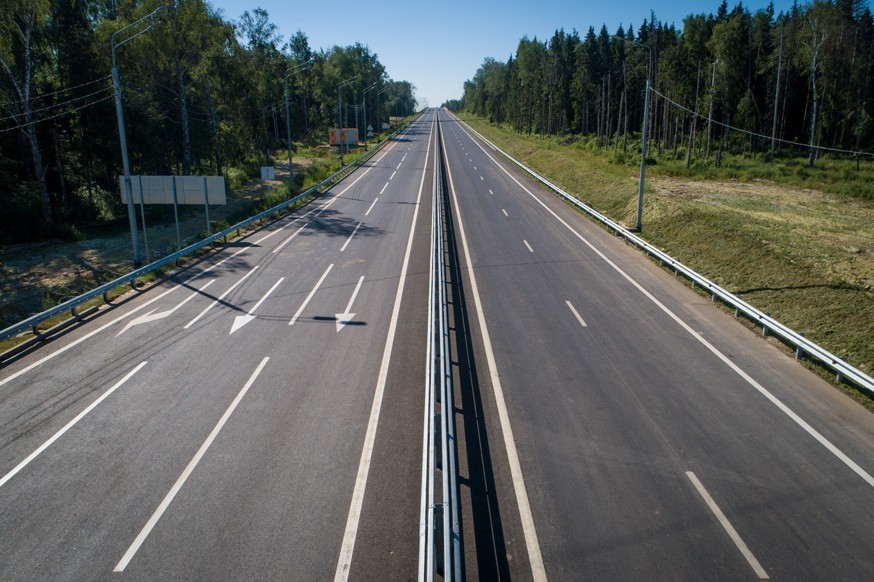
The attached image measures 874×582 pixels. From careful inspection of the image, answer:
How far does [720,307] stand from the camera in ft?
54.6

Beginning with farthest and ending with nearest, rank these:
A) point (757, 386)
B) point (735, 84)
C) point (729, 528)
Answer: point (735, 84) → point (757, 386) → point (729, 528)

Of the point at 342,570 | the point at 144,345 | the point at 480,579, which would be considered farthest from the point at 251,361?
the point at 480,579

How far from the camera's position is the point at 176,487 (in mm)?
8219

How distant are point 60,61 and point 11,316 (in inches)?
1009

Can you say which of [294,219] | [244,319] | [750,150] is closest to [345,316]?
[244,319]

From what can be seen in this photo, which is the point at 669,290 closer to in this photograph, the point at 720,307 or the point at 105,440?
the point at 720,307

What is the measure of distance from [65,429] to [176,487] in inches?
132

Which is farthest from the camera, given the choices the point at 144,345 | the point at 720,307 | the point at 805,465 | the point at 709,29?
the point at 709,29

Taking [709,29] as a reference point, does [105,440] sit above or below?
below

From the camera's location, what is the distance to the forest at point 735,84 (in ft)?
168

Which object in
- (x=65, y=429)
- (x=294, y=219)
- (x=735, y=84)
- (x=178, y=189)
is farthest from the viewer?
(x=735, y=84)

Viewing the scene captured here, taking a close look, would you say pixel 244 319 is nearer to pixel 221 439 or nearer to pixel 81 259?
pixel 221 439

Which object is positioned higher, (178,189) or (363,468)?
(178,189)

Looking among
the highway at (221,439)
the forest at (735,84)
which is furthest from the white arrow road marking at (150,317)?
the forest at (735,84)
